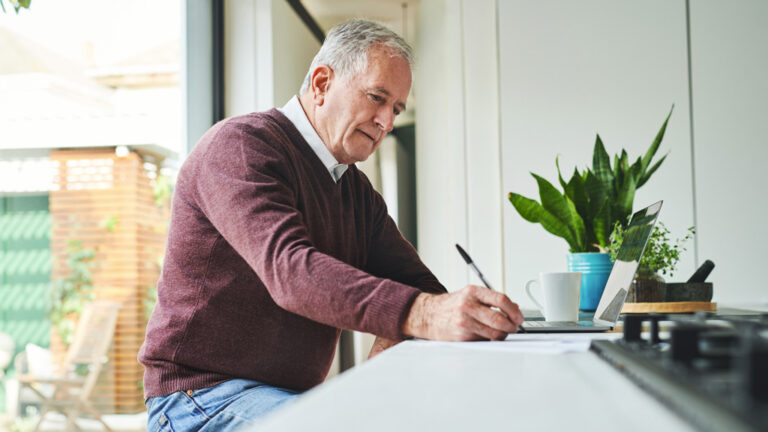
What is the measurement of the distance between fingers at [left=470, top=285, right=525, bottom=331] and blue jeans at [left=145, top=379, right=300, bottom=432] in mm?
392

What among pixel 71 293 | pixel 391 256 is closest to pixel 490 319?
pixel 391 256

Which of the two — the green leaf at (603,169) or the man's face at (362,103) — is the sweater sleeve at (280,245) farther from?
the green leaf at (603,169)

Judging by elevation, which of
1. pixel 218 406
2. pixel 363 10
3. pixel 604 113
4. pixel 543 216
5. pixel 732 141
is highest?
pixel 363 10

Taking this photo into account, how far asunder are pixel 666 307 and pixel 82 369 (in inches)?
83.7

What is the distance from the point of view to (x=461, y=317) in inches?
37.0

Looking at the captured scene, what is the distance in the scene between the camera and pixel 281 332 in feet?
4.24

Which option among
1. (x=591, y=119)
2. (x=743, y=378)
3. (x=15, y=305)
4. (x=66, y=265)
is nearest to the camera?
(x=743, y=378)

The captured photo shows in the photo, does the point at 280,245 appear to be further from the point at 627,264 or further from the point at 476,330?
the point at 627,264

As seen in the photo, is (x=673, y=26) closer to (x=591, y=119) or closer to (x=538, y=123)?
(x=591, y=119)

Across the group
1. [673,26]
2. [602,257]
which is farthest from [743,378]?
[673,26]

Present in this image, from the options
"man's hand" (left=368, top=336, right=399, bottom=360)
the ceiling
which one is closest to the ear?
"man's hand" (left=368, top=336, right=399, bottom=360)

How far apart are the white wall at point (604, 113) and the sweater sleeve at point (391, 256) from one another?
5.23 ft

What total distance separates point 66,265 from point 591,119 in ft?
7.75

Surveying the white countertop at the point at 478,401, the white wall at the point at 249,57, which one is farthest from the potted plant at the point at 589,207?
the white wall at the point at 249,57
